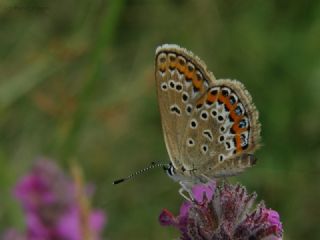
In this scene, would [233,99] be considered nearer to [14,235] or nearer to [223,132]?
[223,132]

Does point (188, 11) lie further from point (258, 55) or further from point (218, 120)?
point (218, 120)

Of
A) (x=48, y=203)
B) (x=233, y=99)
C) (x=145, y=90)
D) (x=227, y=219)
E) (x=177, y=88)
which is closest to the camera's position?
(x=227, y=219)

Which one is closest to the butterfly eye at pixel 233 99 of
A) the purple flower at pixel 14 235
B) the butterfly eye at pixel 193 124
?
the butterfly eye at pixel 193 124

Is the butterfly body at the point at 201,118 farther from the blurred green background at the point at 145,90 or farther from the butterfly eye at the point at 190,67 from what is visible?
the blurred green background at the point at 145,90

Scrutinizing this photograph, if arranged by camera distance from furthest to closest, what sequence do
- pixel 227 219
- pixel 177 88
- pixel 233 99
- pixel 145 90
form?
pixel 145 90, pixel 177 88, pixel 233 99, pixel 227 219

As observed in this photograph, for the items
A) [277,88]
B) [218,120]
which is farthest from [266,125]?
[218,120]

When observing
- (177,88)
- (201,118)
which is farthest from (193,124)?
(177,88)

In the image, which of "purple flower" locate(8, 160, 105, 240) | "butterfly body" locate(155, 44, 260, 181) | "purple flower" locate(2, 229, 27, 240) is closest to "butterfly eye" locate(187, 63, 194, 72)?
"butterfly body" locate(155, 44, 260, 181)
